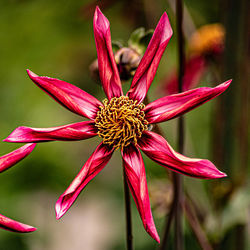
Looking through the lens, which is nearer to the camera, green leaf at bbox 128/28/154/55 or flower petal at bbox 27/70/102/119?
flower petal at bbox 27/70/102/119

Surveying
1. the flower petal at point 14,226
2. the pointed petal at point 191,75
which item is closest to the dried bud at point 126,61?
the flower petal at point 14,226

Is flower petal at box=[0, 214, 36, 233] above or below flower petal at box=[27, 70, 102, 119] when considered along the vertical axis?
below

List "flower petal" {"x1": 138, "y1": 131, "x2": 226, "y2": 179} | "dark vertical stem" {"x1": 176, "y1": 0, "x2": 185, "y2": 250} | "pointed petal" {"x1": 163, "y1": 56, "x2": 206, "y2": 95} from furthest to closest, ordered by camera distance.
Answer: "pointed petal" {"x1": 163, "y1": 56, "x2": 206, "y2": 95} < "dark vertical stem" {"x1": 176, "y1": 0, "x2": 185, "y2": 250} < "flower petal" {"x1": 138, "y1": 131, "x2": 226, "y2": 179}

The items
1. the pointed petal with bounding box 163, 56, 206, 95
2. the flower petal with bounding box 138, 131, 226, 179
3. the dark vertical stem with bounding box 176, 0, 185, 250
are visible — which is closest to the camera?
the flower petal with bounding box 138, 131, 226, 179

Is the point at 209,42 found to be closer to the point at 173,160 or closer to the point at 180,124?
the point at 180,124

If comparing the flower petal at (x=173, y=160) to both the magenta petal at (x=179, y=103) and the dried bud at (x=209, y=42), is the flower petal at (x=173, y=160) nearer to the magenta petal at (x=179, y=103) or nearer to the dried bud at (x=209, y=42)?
the magenta petal at (x=179, y=103)

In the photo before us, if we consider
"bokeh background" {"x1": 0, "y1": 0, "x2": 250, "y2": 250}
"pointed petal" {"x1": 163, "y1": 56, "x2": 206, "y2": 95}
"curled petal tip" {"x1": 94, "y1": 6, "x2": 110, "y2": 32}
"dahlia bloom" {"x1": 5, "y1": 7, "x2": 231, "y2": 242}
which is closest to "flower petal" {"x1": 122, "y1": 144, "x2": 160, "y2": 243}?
"dahlia bloom" {"x1": 5, "y1": 7, "x2": 231, "y2": 242}

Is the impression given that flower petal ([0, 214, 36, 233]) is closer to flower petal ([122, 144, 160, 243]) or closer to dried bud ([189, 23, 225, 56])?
flower petal ([122, 144, 160, 243])

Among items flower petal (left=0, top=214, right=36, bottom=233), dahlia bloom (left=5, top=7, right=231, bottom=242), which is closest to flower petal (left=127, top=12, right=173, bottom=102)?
dahlia bloom (left=5, top=7, right=231, bottom=242)

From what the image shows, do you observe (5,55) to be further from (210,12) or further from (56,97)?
(56,97)

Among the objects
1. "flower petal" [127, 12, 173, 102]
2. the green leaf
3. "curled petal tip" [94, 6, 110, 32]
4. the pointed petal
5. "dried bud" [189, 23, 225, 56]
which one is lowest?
"flower petal" [127, 12, 173, 102]
